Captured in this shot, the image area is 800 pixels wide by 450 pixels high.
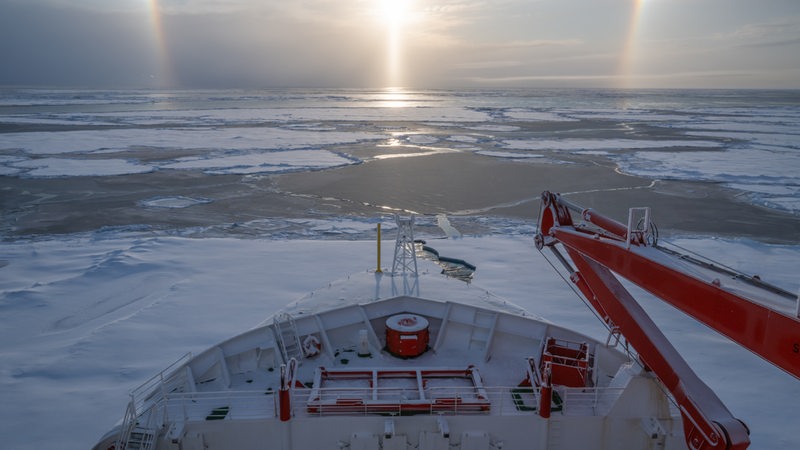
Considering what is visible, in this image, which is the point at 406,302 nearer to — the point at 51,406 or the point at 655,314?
the point at 51,406

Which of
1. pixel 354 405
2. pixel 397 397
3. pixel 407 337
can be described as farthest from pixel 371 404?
pixel 407 337

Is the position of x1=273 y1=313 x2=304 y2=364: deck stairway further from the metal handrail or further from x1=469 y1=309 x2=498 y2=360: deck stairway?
x1=469 y1=309 x2=498 y2=360: deck stairway

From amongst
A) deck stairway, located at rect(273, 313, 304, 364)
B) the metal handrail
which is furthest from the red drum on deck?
deck stairway, located at rect(273, 313, 304, 364)

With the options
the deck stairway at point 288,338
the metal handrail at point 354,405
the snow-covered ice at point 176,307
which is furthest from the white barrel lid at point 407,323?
the snow-covered ice at point 176,307

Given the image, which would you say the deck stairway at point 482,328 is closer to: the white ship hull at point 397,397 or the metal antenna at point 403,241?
the white ship hull at point 397,397

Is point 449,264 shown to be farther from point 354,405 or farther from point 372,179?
point 372,179

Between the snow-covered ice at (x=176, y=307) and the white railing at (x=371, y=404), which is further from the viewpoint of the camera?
the snow-covered ice at (x=176, y=307)
